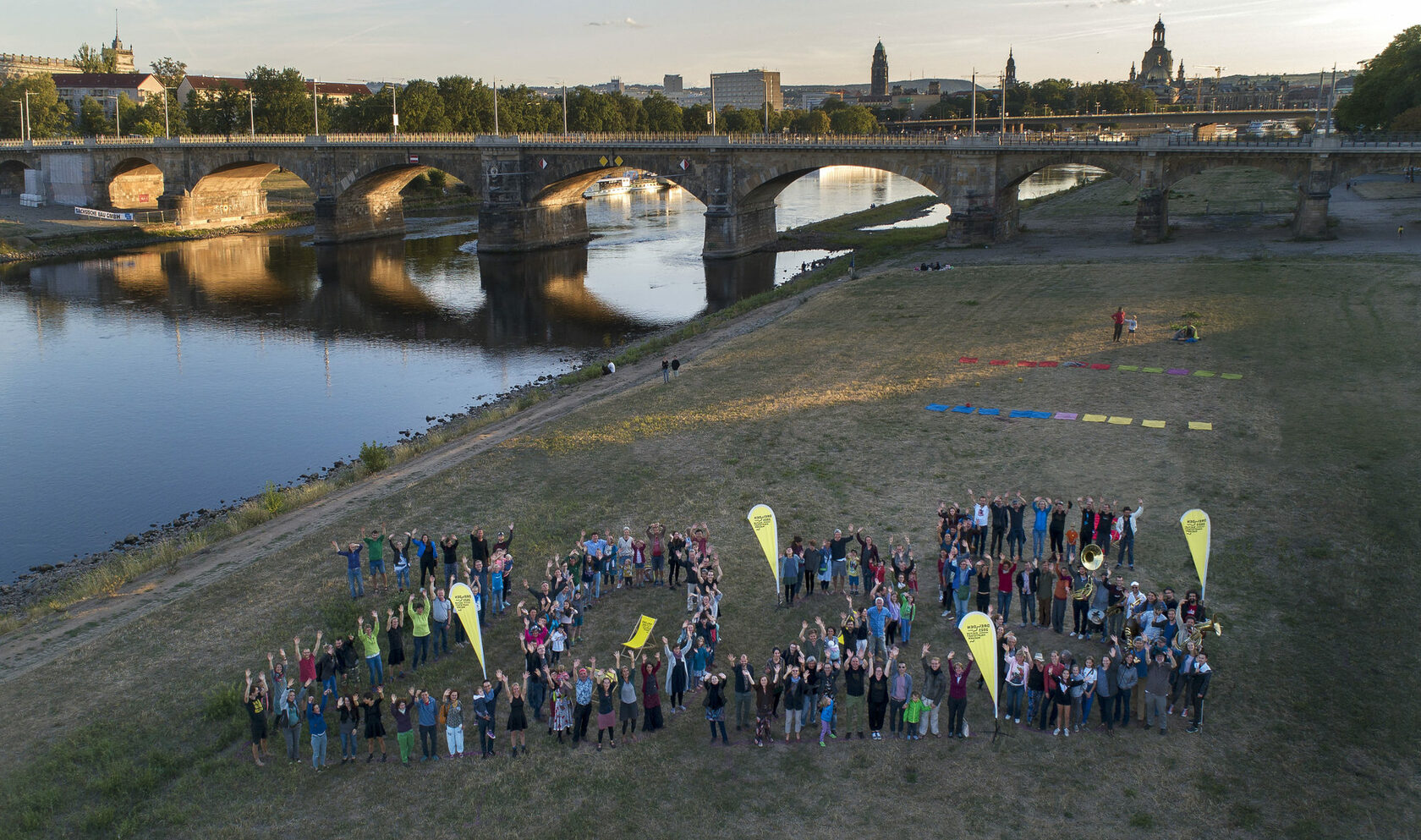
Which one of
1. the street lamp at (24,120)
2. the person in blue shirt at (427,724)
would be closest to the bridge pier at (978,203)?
the person in blue shirt at (427,724)

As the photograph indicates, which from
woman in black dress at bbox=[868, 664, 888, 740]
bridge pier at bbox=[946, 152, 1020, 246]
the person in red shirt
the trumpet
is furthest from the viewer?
bridge pier at bbox=[946, 152, 1020, 246]

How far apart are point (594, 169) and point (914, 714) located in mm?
75699

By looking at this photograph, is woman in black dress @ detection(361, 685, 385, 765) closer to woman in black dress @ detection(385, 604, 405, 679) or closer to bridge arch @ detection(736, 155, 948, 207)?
woman in black dress @ detection(385, 604, 405, 679)

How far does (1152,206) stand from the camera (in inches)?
2621

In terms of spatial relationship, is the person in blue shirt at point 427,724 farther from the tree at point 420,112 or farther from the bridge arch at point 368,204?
the tree at point 420,112

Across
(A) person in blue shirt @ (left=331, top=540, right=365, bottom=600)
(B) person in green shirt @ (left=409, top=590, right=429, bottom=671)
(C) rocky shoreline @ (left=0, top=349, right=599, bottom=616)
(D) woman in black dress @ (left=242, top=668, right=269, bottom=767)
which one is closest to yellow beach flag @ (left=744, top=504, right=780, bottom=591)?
(B) person in green shirt @ (left=409, top=590, right=429, bottom=671)

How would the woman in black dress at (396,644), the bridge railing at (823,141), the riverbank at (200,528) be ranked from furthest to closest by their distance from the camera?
the bridge railing at (823,141), the riverbank at (200,528), the woman in black dress at (396,644)

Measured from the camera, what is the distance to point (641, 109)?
15562cm

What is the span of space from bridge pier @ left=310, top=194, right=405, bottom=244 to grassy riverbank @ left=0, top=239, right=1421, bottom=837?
6360cm

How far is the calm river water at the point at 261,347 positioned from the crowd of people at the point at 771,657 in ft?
50.5

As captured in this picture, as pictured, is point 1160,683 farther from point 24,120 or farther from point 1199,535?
point 24,120

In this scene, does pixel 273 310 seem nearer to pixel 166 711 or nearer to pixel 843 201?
pixel 166 711

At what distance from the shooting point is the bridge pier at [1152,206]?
6656 cm

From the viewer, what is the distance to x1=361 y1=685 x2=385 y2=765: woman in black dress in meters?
16.0
